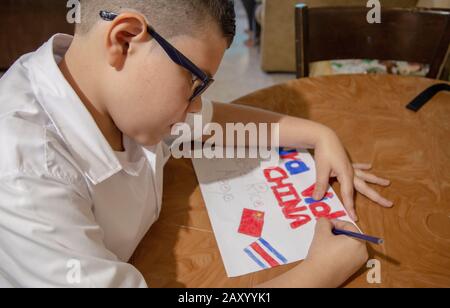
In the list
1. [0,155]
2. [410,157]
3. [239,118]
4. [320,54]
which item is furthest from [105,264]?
[320,54]

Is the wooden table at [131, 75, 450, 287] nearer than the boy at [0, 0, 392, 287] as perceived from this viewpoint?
No

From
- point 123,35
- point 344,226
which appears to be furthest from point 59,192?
point 344,226

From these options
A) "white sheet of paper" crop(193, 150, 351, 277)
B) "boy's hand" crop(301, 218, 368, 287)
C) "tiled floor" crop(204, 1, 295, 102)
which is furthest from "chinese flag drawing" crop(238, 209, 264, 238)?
"tiled floor" crop(204, 1, 295, 102)

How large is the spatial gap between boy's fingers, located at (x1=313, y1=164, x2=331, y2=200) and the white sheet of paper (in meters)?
0.01

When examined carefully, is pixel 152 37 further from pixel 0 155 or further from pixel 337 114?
pixel 337 114

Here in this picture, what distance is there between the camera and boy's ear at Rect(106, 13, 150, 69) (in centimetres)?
56

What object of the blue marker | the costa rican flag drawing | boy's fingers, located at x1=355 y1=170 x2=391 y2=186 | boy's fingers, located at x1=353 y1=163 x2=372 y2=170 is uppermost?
boy's fingers, located at x1=353 y1=163 x2=372 y2=170

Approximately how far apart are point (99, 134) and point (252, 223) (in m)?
0.32

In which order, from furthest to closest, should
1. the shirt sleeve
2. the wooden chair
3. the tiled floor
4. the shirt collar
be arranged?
the tiled floor
the wooden chair
the shirt collar
the shirt sleeve

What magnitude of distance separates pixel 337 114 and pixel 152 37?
598mm

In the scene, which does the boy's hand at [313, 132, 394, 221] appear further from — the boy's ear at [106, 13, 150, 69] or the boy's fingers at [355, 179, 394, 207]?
the boy's ear at [106, 13, 150, 69]

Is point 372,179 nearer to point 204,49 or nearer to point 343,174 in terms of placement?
point 343,174

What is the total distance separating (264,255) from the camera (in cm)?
70
